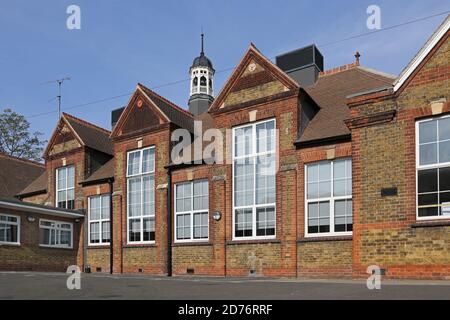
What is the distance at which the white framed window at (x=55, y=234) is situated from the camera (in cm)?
2516

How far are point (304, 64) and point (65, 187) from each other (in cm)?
1465

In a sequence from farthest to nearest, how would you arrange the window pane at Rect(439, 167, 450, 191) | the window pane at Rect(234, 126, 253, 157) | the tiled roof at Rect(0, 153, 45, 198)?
the tiled roof at Rect(0, 153, 45, 198)
the window pane at Rect(234, 126, 253, 157)
the window pane at Rect(439, 167, 450, 191)

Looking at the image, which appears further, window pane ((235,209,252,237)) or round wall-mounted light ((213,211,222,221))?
round wall-mounted light ((213,211,222,221))

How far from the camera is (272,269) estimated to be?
60.0 ft

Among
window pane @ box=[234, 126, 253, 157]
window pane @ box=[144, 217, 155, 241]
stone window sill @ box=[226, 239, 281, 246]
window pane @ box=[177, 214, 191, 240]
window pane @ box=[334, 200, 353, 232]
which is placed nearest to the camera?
window pane @ box=[334, 200, 353, 232]

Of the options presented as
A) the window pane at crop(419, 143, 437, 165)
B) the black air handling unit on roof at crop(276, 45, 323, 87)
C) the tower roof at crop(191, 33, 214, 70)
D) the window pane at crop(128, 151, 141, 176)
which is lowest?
the window pane at crop(419, 143, 437, 165)

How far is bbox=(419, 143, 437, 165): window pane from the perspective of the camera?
1395 centimetres

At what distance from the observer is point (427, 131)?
557 inches

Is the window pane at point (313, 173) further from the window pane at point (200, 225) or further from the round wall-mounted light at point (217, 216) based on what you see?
the window pane at point (200, 225)

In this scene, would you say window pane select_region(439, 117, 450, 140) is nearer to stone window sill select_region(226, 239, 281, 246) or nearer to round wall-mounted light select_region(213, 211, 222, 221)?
stone window sill select_region(226, 239, 281, 246)

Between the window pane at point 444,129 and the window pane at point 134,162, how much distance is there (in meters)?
14.3

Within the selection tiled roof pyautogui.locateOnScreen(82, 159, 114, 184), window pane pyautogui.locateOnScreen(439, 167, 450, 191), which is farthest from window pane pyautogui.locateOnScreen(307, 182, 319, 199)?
tiled roof pyautogui.locateOnScreen(82, 159, 114, 184)

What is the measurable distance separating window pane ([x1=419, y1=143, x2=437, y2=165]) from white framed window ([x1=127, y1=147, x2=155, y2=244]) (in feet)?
41.6
